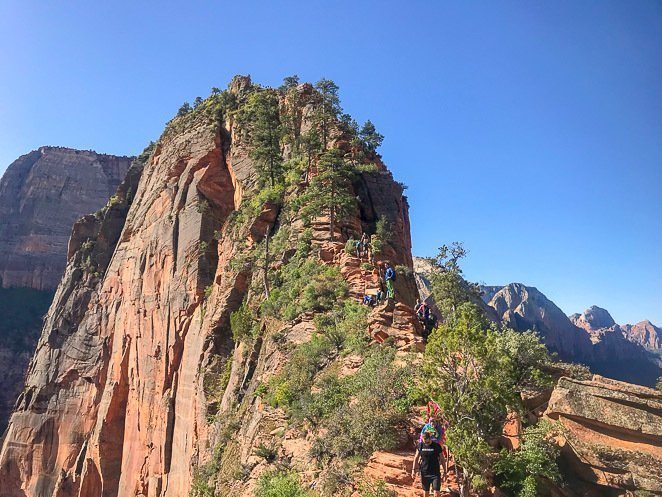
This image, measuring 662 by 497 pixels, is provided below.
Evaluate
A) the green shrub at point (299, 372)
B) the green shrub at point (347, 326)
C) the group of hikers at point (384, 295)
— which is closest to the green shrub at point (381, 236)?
the group of hikers at point (384, 295)

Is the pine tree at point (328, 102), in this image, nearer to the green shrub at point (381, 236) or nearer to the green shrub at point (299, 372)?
the green shrub at point (381, 236)

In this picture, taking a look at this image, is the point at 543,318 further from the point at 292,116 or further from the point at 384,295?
the point at 384,295

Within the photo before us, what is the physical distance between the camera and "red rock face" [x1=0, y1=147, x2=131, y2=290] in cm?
12131

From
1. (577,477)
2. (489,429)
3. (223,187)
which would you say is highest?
(223,187)

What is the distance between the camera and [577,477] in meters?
14.9

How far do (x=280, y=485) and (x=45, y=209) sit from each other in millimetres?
131117

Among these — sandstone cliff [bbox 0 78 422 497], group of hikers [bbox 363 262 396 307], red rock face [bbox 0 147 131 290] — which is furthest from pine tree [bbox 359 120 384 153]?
red rock face [bbox 0 147 131 290]

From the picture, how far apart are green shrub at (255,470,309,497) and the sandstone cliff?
1.03 metres

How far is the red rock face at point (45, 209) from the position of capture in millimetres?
121312

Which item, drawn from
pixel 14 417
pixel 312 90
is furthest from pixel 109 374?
pixel 312 90

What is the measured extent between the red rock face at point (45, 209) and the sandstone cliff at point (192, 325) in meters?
62.3

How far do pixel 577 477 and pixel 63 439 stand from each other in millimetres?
59291

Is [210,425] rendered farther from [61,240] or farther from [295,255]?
[61,240]

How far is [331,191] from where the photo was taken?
106ft
